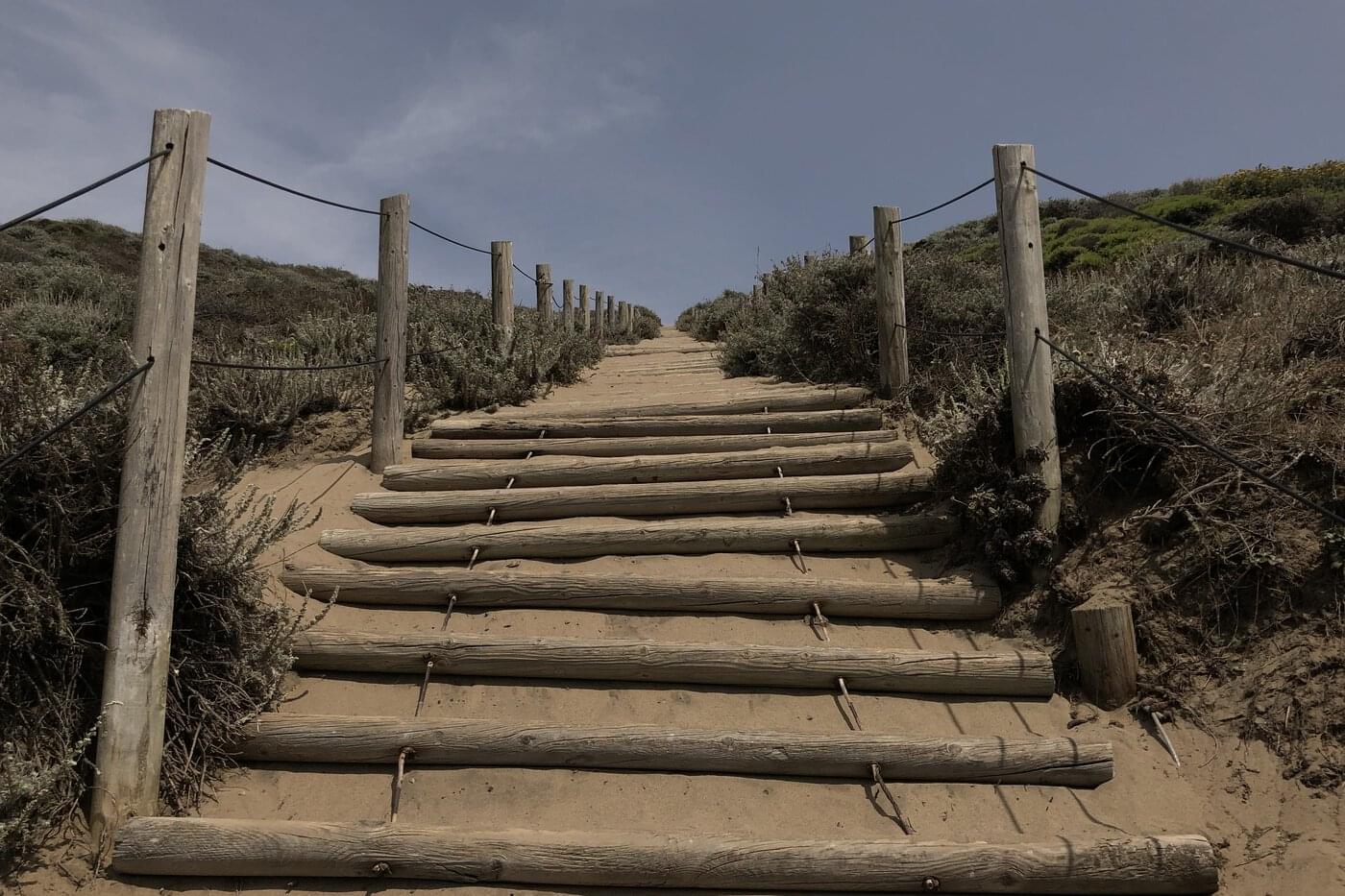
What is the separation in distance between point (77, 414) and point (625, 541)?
273 centimetres

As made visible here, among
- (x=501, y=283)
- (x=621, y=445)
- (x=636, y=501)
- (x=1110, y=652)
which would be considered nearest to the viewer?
(x=1110, y=652)

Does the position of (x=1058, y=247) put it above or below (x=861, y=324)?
above

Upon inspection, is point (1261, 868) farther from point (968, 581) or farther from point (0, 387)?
point (0, 387)

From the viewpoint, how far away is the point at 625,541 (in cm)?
470

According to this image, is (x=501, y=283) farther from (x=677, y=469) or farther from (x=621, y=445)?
(x=677, y=469)

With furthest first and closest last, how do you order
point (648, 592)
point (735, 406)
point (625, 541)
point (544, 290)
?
point (544, 290) < point (735, 406) < point (625, 541) < point (648, 592)

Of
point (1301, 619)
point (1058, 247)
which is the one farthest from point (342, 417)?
point (1058, 247)

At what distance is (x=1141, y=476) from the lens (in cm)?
402

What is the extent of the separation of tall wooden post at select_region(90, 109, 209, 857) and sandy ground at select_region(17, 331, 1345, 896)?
0.29 metres

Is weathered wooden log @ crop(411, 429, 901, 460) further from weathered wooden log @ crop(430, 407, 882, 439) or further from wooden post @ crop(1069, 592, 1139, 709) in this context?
wooden post @ crop(1069, 592, 1139, 709)

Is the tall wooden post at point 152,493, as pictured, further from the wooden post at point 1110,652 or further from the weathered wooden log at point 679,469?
the wooden post at point 1110,652

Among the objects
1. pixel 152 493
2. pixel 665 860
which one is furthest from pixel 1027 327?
pixel 152 493

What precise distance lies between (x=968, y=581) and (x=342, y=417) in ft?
16.4

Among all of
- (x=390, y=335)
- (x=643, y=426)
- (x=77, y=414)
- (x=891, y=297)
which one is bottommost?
(x=77, y=414)
